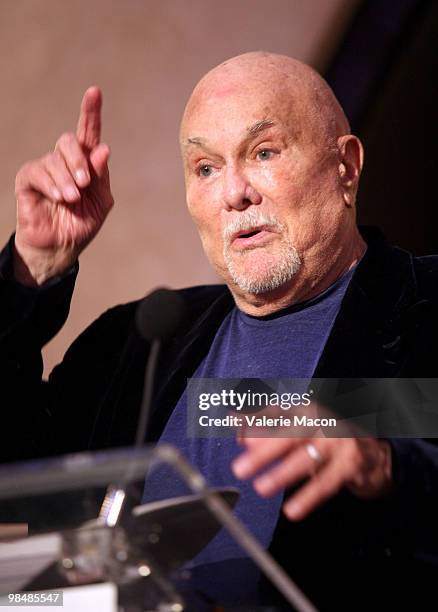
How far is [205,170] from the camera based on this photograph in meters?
1.87

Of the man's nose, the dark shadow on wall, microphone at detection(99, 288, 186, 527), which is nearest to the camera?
microphone at detection(99, 288, 186, 527)

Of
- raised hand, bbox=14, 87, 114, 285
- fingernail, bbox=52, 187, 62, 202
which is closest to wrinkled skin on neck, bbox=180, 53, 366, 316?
raised hand, bbox=14, 87, 114, 285

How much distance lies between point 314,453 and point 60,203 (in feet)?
3.26

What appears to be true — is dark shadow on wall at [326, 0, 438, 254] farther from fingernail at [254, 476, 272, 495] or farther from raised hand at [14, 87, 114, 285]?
fingernail at [254, 476, 272, 495]

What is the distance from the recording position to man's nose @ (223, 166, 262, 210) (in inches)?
69.5

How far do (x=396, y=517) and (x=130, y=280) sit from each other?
67.6 inches

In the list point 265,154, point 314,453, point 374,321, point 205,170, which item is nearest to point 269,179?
point 265,154

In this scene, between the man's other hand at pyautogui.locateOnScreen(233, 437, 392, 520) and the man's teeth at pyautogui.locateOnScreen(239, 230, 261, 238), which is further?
the man's teeth at pyautogui.locateOnScreen(239, 230, 261, 238)

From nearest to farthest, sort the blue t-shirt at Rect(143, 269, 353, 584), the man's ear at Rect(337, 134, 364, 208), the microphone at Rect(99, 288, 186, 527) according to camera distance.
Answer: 1. the microphone at Rect(99, 288, 186, 527)
2. the blue t-shirt at Rect(143, 269, 353, 584)
3. the man's ear at Rect(337, 134, 364, 208)

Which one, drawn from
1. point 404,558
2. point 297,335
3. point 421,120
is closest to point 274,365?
point 297,335

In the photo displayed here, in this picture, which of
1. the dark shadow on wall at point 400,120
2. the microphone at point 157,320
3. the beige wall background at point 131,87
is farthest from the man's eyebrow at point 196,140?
the beige wall background at point 131,87

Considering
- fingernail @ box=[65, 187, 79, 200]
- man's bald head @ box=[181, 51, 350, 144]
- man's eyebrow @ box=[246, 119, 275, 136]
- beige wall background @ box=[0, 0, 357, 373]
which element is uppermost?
beige wall background @ box=[0, 0, 357, 373]

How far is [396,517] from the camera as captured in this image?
1.11 meters

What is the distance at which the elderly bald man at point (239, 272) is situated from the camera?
1.63 metres
